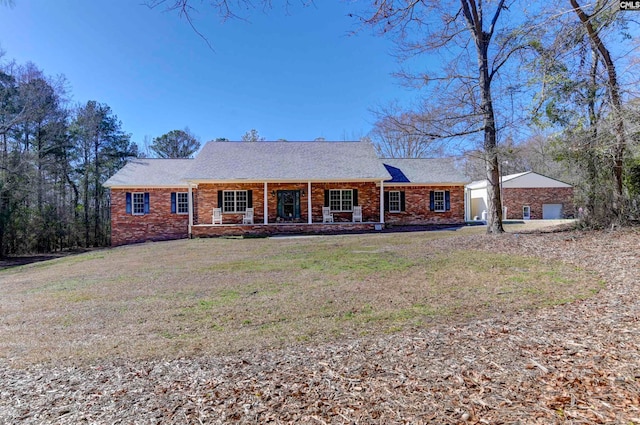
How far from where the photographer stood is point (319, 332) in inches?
152

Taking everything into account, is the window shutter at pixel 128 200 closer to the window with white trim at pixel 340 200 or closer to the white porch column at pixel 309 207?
the white porch column at pixel 309 207

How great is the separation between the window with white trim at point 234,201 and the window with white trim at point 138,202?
467 centimetres

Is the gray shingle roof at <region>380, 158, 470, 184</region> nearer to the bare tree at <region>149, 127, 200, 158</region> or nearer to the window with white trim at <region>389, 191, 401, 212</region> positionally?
the window with white trim at <region>389, 191, 401, 212</region>

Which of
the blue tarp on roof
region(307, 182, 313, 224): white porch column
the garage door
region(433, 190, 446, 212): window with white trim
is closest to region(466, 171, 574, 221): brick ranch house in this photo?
the garage door

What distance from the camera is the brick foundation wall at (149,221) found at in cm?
1842

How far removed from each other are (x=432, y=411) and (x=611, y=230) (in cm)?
943

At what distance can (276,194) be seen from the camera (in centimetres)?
1806

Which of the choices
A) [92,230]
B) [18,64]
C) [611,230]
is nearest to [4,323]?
[611,230]

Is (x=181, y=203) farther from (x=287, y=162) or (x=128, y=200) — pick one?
(x=287, y=162)

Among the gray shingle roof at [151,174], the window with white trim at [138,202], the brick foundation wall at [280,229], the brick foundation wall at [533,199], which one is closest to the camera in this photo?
the brick foundation wall at [280,229]

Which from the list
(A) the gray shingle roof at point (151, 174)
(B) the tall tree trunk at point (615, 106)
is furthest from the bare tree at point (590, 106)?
(A) the gray shingle roof at point (151, 174)

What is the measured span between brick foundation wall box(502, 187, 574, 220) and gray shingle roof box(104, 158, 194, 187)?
21.9 m

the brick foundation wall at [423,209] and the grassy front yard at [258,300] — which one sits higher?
the brick foundation wall at [423,209]

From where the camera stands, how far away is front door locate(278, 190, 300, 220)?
59.4ft
